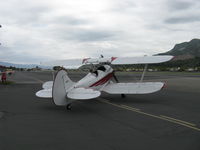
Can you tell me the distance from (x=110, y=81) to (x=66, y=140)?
734cm

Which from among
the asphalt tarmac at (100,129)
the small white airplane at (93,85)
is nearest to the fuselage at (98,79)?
the small white airplane at (93,85)

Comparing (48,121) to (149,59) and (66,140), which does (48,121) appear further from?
(149,59)

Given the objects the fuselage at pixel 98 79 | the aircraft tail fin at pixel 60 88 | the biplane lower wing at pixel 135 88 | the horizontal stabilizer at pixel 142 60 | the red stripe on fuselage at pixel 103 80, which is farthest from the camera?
the red stripe on fuselage at pixel 103 80

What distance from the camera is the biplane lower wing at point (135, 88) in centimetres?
1055

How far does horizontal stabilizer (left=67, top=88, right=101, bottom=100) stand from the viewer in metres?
7.93

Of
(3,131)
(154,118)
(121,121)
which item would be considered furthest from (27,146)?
(154,118)

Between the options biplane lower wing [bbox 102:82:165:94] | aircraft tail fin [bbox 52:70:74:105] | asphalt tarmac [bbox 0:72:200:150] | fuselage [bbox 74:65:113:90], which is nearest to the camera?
asphalt tarmac [bbox 0:72:200:150]

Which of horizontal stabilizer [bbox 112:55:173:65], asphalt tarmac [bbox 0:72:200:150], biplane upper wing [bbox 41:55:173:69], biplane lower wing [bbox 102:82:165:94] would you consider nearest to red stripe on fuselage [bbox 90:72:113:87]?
biplane lower wing [bbox 102:82:165:94]

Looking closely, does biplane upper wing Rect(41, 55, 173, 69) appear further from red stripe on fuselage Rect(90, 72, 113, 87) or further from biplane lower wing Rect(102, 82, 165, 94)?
biplane lower wing Rect(102, 82, 165, 94)

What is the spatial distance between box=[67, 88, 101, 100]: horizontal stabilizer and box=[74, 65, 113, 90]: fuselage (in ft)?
2.65

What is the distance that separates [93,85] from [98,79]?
1.92ft

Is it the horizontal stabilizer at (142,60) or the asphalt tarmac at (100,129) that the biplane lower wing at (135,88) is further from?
the asphalt tarmac at (100,129)

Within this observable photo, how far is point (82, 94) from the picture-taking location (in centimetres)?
816

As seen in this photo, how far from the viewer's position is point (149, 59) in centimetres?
1056
